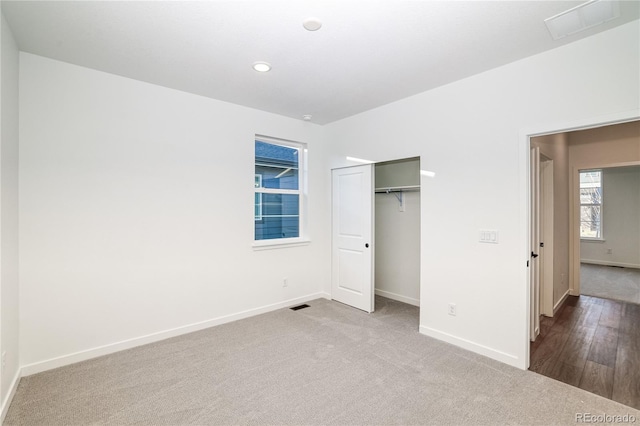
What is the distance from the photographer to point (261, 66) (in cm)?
275

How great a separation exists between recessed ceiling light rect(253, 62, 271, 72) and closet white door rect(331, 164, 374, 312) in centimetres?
180

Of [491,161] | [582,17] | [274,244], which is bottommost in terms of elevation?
[274,244]

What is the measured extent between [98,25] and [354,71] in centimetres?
199

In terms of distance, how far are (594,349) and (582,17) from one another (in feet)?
9.65

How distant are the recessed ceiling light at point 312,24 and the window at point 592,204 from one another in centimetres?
841

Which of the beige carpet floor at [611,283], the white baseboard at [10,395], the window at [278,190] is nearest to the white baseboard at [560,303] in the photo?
the beige carpet floor at [611,283]

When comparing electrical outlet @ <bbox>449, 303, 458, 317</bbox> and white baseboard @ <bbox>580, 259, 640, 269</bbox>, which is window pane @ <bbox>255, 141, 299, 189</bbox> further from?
white baseboard @ <bbox>580, 259, 640, 269</bbox>

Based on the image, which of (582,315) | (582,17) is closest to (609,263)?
(582,315)

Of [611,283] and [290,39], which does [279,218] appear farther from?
[611,283]

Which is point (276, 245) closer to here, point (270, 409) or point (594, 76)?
point (270, 409)

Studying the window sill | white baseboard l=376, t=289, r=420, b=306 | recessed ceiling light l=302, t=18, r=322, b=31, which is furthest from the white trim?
recessed ceiling light l=302, t=18, r=322, b=31

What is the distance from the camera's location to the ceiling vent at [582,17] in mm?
1925

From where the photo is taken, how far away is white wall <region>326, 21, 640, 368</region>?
7.50 feet

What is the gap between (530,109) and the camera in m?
2.60
